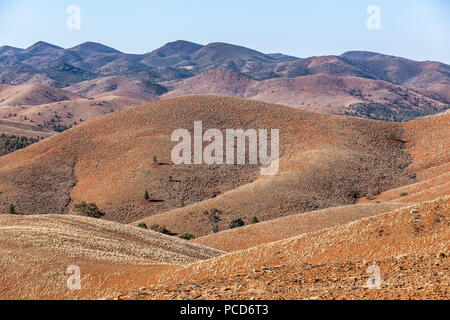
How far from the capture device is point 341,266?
14.6m

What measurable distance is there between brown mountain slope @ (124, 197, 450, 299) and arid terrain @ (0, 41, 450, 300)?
61 millimetres

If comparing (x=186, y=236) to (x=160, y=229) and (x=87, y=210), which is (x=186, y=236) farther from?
(x=87, y=210)

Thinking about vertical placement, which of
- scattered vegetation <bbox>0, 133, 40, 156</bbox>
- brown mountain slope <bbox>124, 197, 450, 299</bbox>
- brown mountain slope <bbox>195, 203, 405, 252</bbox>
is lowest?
brown mountain slope <bbox>195, 203, 405, 252</bbox>

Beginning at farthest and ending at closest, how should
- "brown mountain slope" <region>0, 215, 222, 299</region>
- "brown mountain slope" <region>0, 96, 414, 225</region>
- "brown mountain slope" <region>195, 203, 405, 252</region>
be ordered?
"brown mountain slope" <region>0, 96, 414, 225</region>, "brown mountain slope" <region>195, 203, 405, 252</region>, "brown mountain slope" <region>0, 215, 222, 299</region>

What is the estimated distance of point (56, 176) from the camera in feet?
234

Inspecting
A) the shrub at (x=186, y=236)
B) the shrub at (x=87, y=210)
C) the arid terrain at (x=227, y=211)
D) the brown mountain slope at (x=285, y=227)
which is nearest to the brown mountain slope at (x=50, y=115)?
the arid terrain at (x=227, y=211)

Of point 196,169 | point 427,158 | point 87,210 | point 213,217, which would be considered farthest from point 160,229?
point 427,158

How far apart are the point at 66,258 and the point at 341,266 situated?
1029cm

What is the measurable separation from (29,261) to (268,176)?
50.7 m

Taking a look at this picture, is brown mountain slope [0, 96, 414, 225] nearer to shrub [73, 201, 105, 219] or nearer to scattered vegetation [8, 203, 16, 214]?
scattered vegetation [8, 203, 16, 214]

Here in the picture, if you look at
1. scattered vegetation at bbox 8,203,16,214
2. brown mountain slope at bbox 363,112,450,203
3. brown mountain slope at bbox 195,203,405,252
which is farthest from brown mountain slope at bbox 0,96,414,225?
brown mountain slope at bbox 195,203,405,252

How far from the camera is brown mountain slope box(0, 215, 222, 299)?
1625 cm

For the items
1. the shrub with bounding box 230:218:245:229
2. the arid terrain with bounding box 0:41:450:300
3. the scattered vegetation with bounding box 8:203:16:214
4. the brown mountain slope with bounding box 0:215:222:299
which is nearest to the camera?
the arid terrain with bounding box 0:41:450:300
